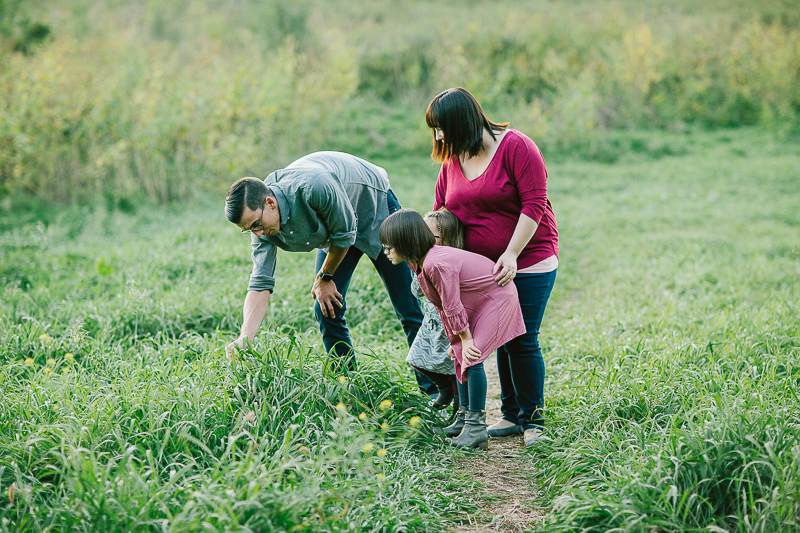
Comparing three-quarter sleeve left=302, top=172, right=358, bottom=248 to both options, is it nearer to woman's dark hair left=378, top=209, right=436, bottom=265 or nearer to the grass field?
woman's dark hair left=378, top=209, right=436, bottom=265

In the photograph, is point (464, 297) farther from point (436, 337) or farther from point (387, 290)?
point (387, 290)

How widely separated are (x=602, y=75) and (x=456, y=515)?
19.0 m

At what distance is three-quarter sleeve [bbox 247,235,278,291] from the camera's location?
10.4 feet

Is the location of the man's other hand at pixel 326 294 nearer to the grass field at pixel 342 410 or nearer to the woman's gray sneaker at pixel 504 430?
the grass field at pixel 342 410

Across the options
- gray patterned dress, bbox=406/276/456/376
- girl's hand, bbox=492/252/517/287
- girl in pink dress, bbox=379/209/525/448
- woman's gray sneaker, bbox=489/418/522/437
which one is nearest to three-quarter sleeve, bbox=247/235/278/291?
girl in pink dress, bbox=379/209/525/448

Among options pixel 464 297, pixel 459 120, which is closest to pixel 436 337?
pixel 464 297

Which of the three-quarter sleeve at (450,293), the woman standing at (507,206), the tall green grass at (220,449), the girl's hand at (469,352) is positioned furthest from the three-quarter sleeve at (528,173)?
the tall green grass at (220,449)

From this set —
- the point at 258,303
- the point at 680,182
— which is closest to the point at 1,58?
the point at 258,303

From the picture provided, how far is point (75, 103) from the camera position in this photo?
965cm

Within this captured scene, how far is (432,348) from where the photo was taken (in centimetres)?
331

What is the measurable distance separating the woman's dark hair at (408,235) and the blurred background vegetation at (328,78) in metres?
8.13

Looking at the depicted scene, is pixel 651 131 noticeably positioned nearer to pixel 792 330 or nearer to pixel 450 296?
pixel 792 330

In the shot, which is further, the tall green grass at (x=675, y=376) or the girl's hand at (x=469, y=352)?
the girl's hand at (x=469, y=352)

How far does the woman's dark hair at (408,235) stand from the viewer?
302cm
